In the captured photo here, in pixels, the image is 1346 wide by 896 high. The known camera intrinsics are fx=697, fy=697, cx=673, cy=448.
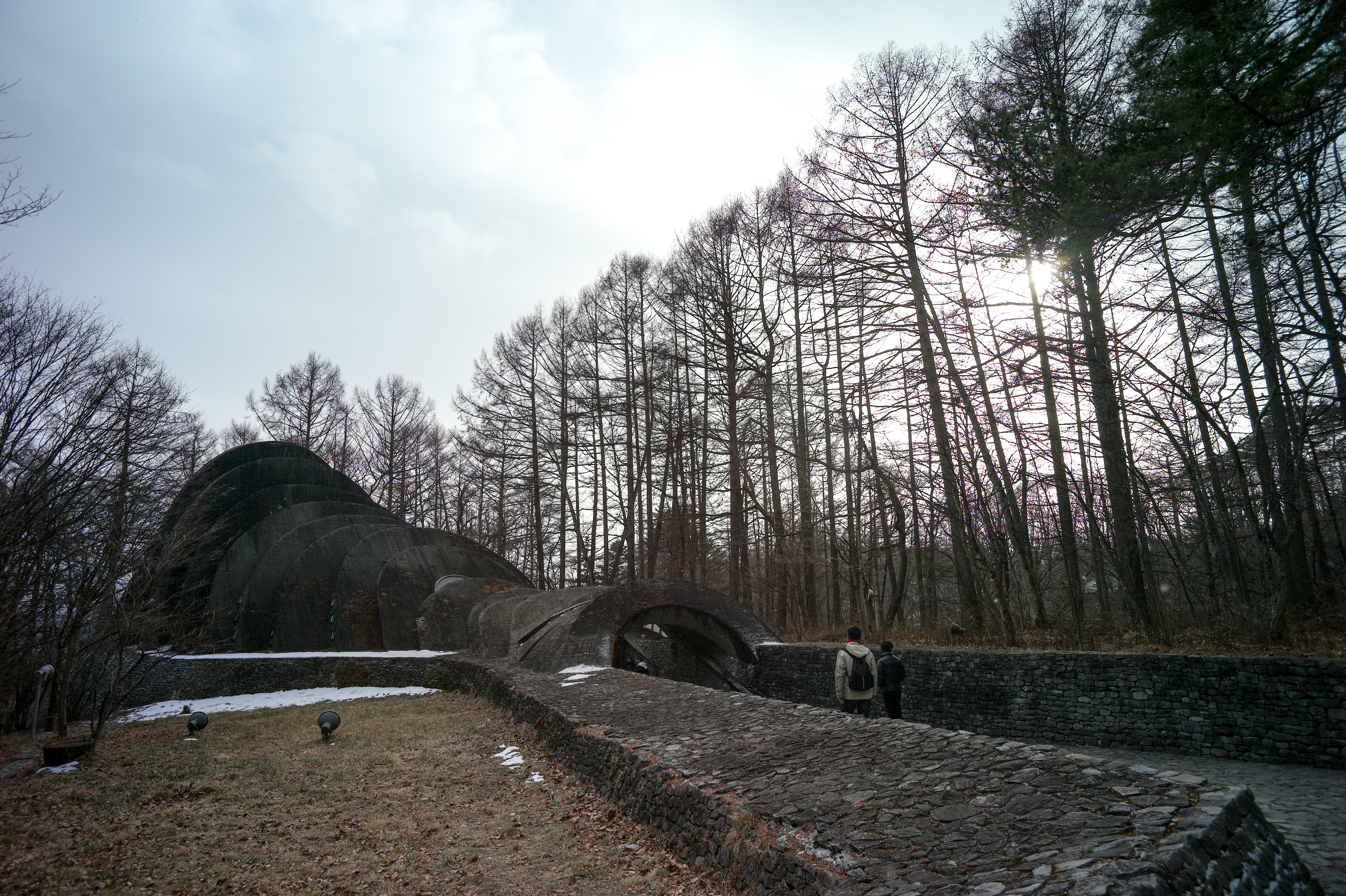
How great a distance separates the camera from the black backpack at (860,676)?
8.62 metres

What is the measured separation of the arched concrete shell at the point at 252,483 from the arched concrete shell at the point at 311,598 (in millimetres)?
2679

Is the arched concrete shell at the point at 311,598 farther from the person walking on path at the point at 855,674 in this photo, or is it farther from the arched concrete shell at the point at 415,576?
the person walking on path at the point at 855,674

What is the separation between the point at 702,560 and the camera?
23.0m

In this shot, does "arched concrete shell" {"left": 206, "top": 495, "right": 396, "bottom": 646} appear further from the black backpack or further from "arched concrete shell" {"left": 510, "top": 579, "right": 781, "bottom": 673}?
the black backpack

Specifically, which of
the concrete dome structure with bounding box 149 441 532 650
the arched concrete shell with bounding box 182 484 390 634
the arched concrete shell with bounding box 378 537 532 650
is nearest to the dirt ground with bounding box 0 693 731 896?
the arched concrete shell with bounding box 378 537 532 650

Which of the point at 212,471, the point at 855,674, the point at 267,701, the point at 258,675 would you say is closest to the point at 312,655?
the point at 258,675

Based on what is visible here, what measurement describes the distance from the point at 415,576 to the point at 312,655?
427 cm

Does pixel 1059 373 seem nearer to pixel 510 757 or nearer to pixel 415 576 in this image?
pixel 510 757

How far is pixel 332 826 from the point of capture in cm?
662

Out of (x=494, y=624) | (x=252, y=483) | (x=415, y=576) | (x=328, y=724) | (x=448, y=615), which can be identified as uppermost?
(x=252, y=483)

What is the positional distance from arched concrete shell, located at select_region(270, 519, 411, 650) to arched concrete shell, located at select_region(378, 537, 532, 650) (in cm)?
79

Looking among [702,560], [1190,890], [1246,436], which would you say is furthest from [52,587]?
[1246,436]

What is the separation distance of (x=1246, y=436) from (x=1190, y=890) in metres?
11.2

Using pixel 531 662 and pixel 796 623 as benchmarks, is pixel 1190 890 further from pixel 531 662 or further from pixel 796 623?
pixel 796 623
